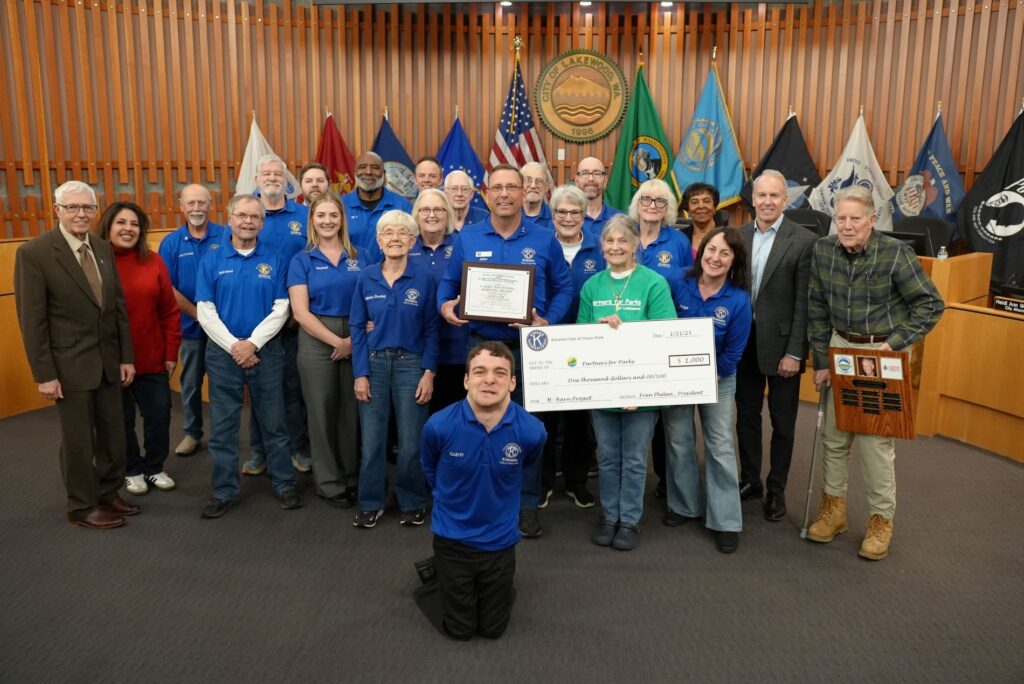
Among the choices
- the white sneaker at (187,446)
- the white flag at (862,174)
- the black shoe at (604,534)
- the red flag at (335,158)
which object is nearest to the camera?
the black shoe at (604,534)

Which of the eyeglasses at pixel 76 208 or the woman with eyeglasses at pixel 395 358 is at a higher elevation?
the eyeglasses at pixel 76 208

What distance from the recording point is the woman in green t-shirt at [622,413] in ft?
11.9

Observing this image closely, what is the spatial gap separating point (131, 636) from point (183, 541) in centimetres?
88

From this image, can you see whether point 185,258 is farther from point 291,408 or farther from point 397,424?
point 397,424

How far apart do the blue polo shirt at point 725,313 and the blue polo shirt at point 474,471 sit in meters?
1.18

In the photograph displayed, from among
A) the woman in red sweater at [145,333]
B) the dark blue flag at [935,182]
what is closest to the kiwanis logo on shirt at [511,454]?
the woman in red sweater at [145,333]

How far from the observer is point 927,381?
5.38 meters

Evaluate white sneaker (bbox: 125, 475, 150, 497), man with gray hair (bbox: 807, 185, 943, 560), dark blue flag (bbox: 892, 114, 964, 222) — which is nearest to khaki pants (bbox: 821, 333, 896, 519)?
man with gray hair (bbox: 807, 185, 943, 560)

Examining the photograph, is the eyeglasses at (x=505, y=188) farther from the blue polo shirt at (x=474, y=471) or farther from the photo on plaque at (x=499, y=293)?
the blue polo shirt at (x=474, y=471)

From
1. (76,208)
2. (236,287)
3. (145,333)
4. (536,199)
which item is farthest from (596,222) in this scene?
(76,208)

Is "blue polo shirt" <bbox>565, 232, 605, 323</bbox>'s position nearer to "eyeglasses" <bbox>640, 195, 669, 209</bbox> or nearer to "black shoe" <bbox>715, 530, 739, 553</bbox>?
"eyeglasses" <bbox>640, 195, 669, 209</bbox>

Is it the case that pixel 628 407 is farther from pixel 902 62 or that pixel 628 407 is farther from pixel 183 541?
pixel 902 62

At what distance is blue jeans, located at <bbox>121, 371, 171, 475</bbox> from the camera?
4.34 metres

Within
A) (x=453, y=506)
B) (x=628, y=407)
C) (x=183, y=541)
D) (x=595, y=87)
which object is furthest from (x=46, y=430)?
(x=595, y=87)
